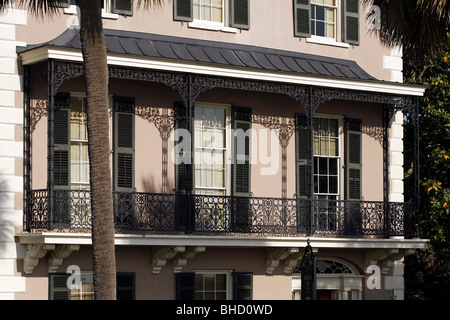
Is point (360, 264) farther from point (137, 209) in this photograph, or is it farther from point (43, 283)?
point (43, 283)

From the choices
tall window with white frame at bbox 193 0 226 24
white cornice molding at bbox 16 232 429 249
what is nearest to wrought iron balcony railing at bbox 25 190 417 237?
white cornice molding at bbox 16 232 429 249

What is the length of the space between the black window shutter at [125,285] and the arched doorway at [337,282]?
438 cm

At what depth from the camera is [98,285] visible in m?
17.3

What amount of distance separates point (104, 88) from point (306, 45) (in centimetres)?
955

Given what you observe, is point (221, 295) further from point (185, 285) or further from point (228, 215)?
point (228, 215)

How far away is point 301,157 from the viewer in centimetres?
2580

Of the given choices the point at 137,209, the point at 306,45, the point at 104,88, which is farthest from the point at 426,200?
the point at 104,88

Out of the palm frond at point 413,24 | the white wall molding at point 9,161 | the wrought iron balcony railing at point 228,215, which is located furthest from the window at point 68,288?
the palm frond at point 413,24

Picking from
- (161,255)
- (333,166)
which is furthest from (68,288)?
(333,166)

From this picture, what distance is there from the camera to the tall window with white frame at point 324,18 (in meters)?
26.8

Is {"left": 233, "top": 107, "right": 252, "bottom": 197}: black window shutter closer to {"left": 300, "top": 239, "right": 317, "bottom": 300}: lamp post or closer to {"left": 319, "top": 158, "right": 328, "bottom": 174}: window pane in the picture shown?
{"left": 319, "top": 158, "right": 328, "bottom": 174}: window pane

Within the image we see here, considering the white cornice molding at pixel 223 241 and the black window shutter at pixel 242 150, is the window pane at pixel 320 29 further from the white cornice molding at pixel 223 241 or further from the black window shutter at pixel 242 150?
the white cornice molding at pixel 223 241

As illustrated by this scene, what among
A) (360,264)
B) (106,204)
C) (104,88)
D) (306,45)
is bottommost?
(360,264)

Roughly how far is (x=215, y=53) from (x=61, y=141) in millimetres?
4152
